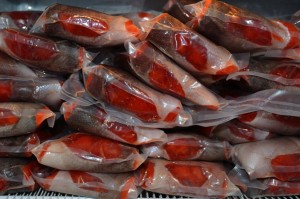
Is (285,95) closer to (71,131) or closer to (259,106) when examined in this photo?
(259,106)

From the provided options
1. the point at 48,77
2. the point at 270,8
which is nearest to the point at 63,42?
the point at 48,77

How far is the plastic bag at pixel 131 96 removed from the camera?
78 centimetres

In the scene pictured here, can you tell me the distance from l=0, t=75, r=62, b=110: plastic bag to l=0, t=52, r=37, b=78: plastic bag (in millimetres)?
18

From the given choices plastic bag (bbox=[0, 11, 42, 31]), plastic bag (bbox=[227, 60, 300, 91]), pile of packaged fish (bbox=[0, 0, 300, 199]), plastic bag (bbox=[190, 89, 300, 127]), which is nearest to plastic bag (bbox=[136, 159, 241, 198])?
pile of packaged fish (bbox=[0, 0, 300, 199])

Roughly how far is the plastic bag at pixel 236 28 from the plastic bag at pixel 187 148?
0.26m

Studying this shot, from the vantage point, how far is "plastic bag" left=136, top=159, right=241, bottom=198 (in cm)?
84

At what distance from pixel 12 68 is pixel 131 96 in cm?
33

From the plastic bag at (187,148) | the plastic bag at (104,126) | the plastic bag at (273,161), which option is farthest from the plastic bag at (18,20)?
the plastic bag at (273,161)

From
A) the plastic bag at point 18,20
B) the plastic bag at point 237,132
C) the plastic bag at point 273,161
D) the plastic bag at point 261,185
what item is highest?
the plastic bag at point 18,20

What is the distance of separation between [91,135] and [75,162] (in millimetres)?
79

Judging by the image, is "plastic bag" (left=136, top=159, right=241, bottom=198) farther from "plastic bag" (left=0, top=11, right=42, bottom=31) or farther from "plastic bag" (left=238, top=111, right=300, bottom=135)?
"plastic bag" (left=0, top=11, right=42, bottom=31)

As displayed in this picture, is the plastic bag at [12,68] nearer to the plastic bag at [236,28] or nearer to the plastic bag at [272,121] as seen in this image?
the plastic bag at [236,28]

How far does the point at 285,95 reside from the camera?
32.0 inches

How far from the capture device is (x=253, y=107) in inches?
32.2
